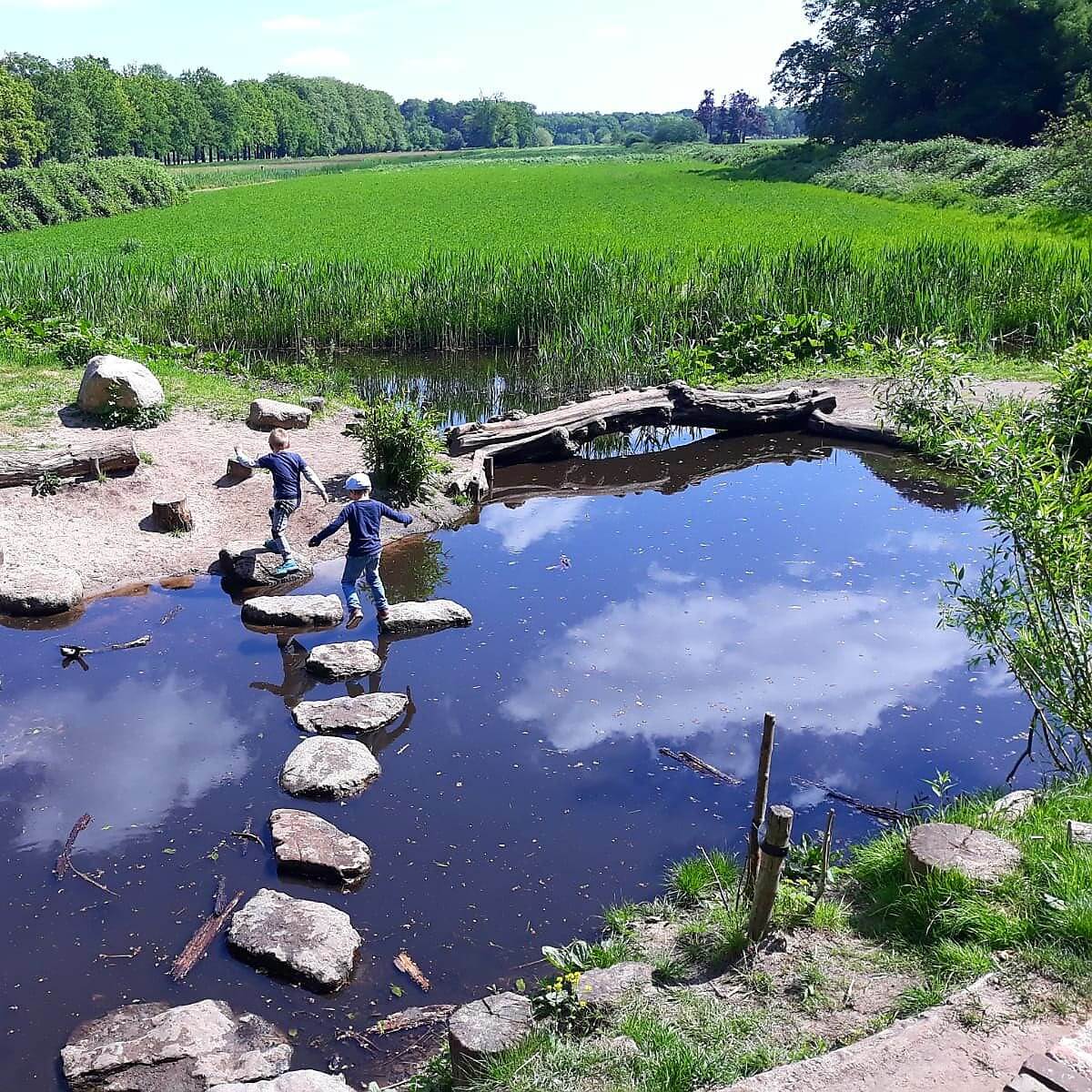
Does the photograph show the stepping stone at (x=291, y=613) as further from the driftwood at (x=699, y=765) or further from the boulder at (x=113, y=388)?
the boulder at (x=113, y=388)

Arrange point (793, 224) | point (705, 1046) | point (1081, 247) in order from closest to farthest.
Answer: point (705, 1046) < point (1081, 247) < point (793, 224)

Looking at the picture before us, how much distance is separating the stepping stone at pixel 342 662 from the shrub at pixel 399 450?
13.4 feet

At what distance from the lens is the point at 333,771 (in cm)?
761

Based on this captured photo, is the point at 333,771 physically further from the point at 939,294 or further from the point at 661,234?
the point at 661,234

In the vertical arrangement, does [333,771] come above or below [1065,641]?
below

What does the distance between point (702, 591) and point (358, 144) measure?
162m

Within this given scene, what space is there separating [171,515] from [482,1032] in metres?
9.03

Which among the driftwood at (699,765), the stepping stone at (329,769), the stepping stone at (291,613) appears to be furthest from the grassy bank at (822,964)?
the stepping stone at (291,613)

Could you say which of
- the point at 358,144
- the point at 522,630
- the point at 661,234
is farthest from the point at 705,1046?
the point at 358,144

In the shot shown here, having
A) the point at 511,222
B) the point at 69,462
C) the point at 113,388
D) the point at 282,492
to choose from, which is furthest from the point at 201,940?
the point at 511,222

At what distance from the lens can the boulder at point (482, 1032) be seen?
4656 mm

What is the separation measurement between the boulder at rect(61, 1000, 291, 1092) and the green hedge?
4514 cm

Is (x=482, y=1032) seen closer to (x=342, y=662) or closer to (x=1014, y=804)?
(x=1014, y=804)

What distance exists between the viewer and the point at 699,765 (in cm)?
784
